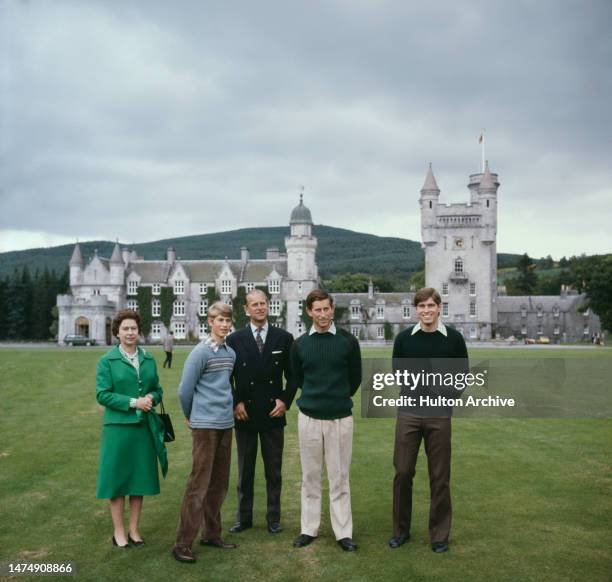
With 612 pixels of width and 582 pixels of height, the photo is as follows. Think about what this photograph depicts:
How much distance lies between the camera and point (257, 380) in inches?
306

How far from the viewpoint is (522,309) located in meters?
92.6

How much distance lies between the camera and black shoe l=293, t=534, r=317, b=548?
23.4ft

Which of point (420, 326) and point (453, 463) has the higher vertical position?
point (420, 326)

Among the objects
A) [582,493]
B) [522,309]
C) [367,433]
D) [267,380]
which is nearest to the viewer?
[267,380]

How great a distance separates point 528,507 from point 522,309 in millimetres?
87713

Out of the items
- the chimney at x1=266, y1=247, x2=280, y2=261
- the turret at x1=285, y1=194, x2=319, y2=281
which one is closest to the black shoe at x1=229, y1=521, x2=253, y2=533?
the turret at x1=285, y1=194, x2=319, y2=281

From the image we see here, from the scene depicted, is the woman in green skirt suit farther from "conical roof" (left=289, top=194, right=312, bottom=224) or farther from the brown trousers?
"conical roof" (left=289, top=194, right=312, bottom=224)

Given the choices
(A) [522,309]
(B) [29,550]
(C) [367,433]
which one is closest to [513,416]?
(C) [367,433]

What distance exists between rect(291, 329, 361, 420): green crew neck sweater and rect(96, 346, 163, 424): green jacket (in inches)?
57.7

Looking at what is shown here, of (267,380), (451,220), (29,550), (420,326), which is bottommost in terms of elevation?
(29,550)

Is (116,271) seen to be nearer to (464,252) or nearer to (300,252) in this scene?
(300,252)

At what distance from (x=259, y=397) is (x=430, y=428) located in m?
1.82

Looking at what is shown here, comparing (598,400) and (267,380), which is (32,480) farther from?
(598,400)

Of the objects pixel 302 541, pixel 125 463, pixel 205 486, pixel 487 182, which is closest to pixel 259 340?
pixel 205 486
